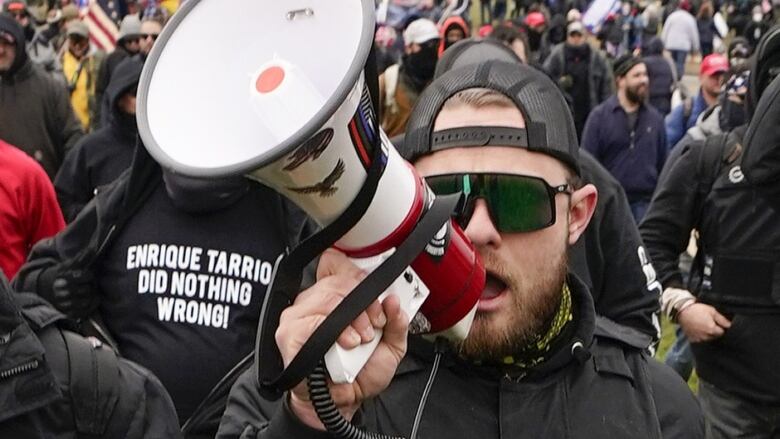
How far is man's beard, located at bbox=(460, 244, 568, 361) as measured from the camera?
1.90m

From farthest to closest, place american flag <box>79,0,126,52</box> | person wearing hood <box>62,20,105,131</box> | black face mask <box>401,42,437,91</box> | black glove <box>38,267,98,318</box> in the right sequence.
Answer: american flag <box>79,0,126,52</box>
person wearing hood <box>62,20,105,131</box>
black face mask <box>401,42,437,91</box>
black glove <box>38,267,98,318</box>

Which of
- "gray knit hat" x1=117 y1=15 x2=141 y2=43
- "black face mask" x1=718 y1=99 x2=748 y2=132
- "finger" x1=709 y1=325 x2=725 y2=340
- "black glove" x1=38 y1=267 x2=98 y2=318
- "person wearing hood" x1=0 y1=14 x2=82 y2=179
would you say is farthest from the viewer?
"gray knit hat" x1=117 y1=15 x2=141 y2=43

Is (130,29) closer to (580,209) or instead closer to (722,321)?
(722,321)

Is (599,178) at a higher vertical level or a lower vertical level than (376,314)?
lower

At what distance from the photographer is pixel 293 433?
1596 mm

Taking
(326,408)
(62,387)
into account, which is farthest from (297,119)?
(62,387)

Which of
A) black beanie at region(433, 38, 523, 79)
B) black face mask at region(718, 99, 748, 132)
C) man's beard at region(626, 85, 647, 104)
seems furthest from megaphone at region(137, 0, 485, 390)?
man's beard at region(626, 85, 647, 104)

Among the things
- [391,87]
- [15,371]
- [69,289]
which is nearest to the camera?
[15,371]

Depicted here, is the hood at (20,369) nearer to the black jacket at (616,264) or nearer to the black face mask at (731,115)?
the black jacket at (616,264)

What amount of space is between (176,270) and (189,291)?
0.07 meters

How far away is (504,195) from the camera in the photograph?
1.90 metres

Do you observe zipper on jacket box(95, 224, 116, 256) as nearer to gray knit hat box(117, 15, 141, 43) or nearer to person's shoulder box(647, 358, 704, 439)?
person's shoulder box(647, 358, 704, 439)

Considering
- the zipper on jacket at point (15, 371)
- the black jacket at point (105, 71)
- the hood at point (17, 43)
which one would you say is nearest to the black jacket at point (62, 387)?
the zipper on jacket at point (15, 371)

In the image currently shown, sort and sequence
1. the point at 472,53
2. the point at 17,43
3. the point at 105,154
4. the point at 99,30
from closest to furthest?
the point at 472,53 < the point at 105,154 < the point at 17,43 < the point at 99,30
